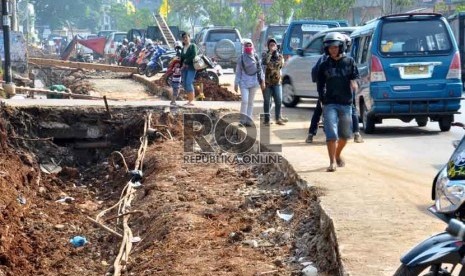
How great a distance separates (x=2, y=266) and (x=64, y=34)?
80.0 m

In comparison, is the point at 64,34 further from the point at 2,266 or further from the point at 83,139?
the point at 2,266

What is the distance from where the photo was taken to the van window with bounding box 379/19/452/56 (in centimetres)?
1392

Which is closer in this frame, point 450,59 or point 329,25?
point 450,59

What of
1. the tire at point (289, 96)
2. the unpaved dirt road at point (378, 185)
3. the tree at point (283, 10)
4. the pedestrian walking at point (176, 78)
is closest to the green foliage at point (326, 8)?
the tree at point (283, 10)

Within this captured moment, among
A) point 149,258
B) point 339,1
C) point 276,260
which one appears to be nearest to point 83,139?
Result: point 149,258

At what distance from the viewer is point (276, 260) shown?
7117 millimetres

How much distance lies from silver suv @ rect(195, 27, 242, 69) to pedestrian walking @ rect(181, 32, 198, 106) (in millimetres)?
13419

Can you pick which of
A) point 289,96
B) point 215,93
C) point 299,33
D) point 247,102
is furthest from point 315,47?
point 215,93

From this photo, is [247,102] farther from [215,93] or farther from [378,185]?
[215,93]

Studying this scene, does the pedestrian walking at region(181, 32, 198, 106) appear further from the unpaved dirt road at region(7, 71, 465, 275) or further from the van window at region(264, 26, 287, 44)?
the van window at region(264, 26, 287, 44)

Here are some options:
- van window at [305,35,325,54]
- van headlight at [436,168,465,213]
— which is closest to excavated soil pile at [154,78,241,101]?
van window at [305,35,325,54]

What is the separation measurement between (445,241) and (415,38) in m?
10.4

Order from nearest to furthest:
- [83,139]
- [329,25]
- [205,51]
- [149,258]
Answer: [149,258] → [83,139] → [329,25] → [205,51]

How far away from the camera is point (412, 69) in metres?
13.8
